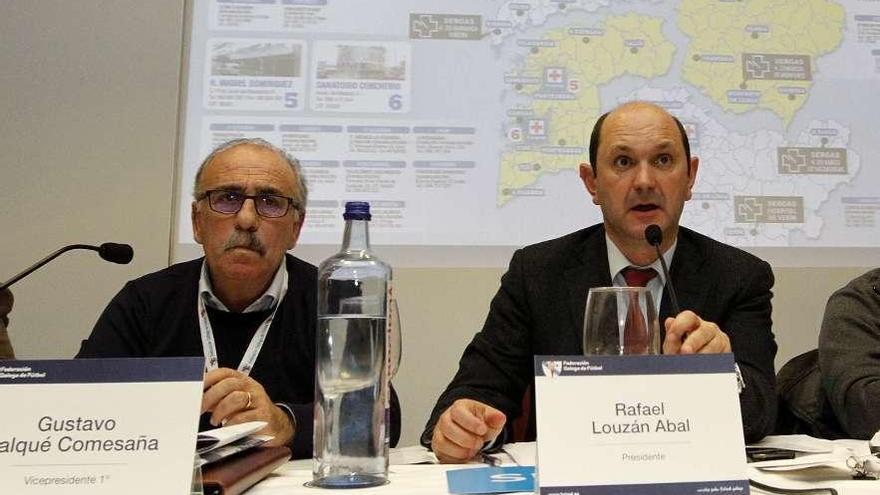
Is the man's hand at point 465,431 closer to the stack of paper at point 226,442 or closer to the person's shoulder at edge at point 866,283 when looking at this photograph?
the stack of paper at point 226,442

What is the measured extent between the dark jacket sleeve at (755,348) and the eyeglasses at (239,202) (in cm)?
99

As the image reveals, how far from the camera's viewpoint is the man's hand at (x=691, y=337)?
0.90m

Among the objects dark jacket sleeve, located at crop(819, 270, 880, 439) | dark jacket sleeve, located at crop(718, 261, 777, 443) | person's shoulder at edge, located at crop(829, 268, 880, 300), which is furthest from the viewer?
person's shoulder at edge, located at crop(829, 268, 880, 300)

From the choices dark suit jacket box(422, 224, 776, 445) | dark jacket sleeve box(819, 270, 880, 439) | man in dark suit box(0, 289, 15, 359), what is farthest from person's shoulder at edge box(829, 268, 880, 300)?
man in dark suit box(0, 289, 15, 359)

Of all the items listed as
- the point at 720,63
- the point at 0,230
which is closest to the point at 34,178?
the point at 0,230

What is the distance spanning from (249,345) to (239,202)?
0.32m

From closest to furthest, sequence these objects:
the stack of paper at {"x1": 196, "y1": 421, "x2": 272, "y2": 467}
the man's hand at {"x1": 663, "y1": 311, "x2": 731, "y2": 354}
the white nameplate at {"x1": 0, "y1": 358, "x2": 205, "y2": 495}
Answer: the white nameplate at {"x1": 0, "y1": 358, "x2": 205, "y2": 495} → the stack of paper at {"x1": 196, "y1": 421, "x2": 272, "y2": 467} → the man's hand at {"x1": 663, "y1": 311, "x2": 731, "y2": 354}

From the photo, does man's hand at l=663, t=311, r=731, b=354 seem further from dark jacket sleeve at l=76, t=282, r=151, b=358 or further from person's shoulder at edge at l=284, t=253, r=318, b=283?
dark jacket sleeve at l=76, t=282, r=151, b=358

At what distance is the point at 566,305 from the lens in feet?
5.23

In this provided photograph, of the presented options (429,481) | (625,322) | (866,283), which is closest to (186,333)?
(429,481)

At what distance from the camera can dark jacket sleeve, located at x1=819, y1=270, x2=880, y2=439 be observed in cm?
143

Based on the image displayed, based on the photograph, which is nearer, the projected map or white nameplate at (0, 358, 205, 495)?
white nameplate at (0, 358, 205, 495)

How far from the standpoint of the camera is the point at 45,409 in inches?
28.1

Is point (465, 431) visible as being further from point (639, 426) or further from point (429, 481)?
point (639, 426)
